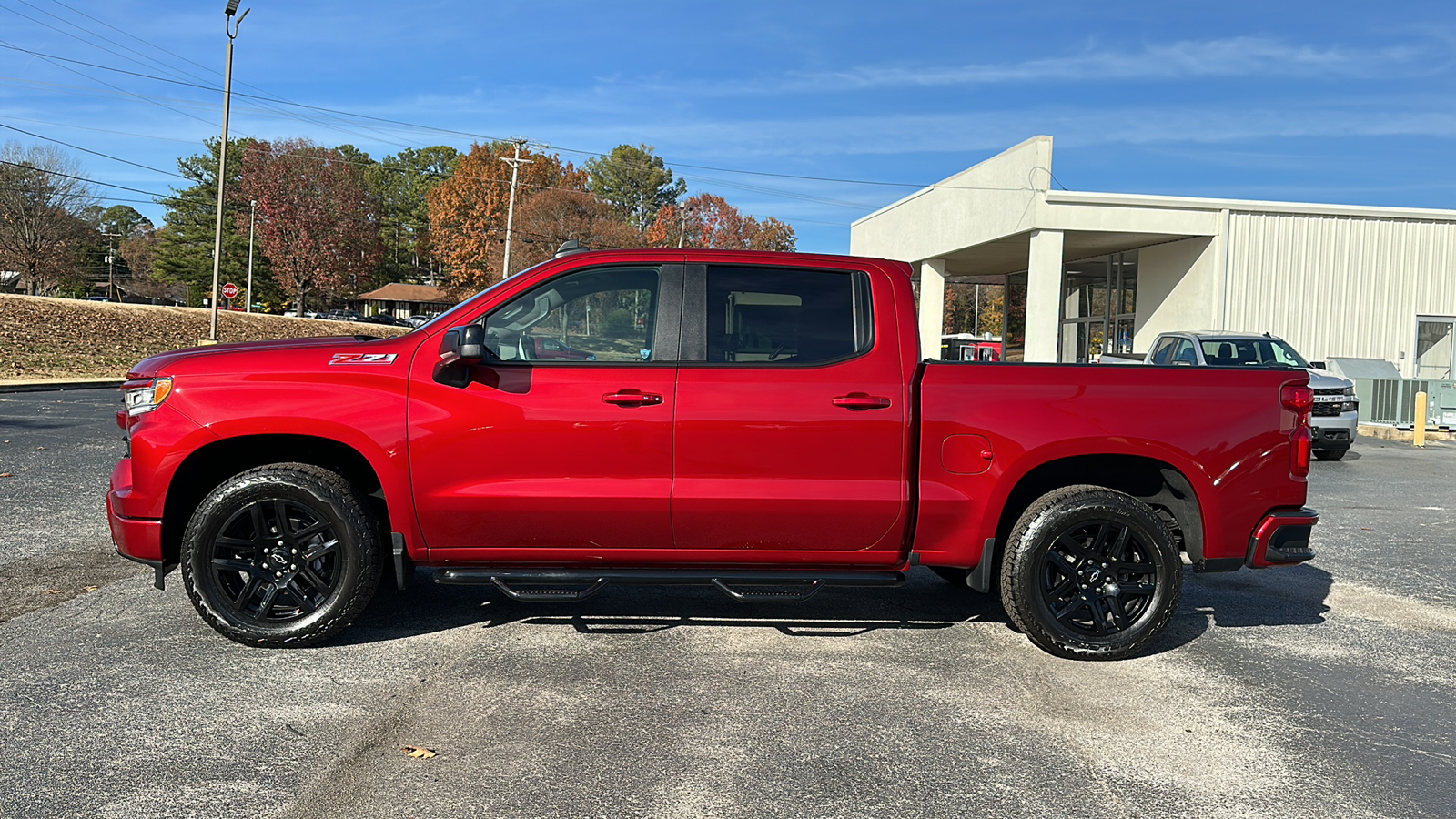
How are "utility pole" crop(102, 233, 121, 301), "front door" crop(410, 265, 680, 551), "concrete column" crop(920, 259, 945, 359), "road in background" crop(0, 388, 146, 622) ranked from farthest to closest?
"utility pole" crop(102, 233, 121, 301)
"concrete column" crop(920, 259, 945, 359)
"road in background" crop(0, 388, 146, 622)
"front door" crop(410, 265, 680, 551)

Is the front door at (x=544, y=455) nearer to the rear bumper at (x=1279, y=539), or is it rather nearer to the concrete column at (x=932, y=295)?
the rear bumper at (x=1279, y=539)

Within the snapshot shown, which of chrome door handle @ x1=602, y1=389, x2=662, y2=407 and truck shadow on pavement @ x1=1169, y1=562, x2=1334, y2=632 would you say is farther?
truck shadow on pavement @ x1=1169, y1=562, x2=1334, y2=632

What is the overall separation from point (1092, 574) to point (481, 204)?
66.5 metres

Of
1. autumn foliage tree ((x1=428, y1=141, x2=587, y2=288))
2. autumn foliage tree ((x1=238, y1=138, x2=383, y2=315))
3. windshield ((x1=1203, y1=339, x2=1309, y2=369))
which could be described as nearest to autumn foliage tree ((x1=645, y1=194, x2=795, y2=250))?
autumn foliage tree ((x1=428, y1=141, x2=587, y2=288))

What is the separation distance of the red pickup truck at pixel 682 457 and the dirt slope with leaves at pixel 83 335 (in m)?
23.4

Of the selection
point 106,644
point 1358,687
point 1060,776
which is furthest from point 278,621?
point 1358,687

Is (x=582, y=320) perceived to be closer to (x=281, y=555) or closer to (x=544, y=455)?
(x=544, y=455)

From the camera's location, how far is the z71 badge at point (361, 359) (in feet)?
16.4

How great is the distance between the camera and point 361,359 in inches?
196

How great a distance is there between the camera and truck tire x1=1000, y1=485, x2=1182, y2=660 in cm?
505

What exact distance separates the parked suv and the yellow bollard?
5.11 feet

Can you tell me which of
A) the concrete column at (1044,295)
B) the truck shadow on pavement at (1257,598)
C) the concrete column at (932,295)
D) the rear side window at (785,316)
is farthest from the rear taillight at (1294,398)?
the concrete column at (932,295)

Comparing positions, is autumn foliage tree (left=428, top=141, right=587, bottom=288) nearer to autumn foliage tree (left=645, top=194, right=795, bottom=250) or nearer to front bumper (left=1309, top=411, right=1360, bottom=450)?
autumn foliage tree (left=645, top=194, right=795, bottom=250)

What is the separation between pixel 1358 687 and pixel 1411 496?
7659mm
